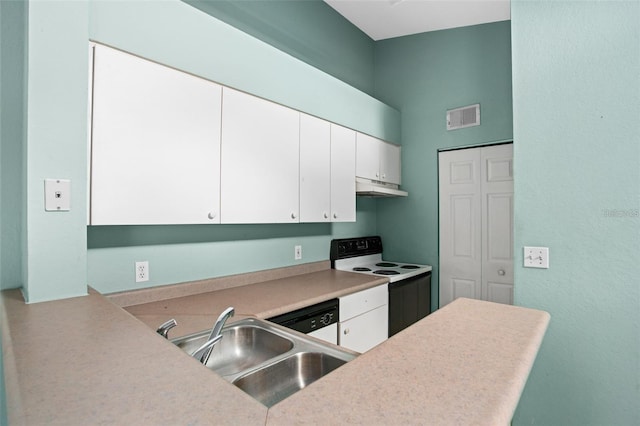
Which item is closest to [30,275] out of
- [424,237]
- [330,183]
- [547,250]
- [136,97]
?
[136,97]

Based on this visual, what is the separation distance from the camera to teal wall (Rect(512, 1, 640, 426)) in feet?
5.47

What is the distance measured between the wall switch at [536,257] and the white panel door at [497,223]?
3.80 ft

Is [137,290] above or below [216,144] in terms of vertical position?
below

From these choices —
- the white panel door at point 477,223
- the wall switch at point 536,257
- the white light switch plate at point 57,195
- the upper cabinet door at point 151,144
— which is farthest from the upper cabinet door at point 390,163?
the white light switch plate at point 57,195

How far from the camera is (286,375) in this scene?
1.11 meters

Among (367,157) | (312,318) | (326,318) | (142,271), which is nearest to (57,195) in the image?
(142,271)

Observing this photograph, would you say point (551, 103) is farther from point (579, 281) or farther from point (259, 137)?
point (259, 137)

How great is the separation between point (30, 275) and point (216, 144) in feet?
3.26

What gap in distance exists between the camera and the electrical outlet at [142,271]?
179 centimetres

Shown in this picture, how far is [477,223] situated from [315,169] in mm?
1764

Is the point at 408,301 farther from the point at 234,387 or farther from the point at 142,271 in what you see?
the point at 234,387

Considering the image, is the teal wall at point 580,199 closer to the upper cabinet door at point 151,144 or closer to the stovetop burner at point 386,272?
the stovetop burner at point 386,272

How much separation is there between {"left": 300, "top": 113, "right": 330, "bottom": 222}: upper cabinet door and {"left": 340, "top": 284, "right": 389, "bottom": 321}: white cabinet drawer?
629 mm

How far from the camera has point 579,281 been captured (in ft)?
5.83
